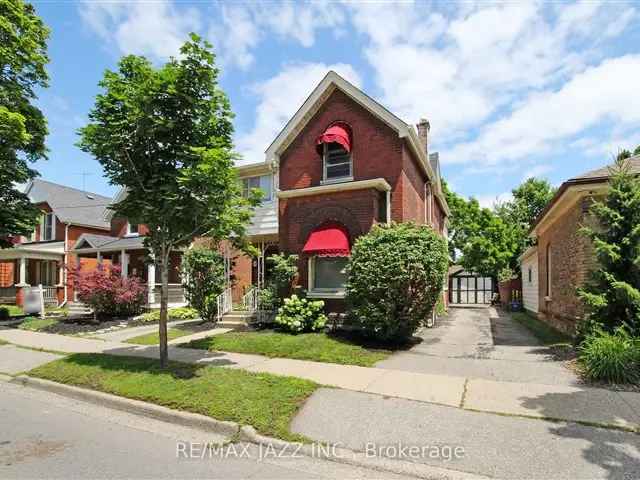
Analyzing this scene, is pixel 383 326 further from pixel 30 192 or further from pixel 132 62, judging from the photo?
pixel 30 192

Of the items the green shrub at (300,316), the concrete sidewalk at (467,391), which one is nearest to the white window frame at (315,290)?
the green shrub at (300,316)

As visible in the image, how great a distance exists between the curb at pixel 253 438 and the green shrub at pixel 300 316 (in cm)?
564

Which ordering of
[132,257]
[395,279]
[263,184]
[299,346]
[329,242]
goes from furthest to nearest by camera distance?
[132,257] < [263,184] < [329,242] < [299,346] < [395,279]

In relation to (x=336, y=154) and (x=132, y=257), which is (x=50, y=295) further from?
(x=336, y=154)

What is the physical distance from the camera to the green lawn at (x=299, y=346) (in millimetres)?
9109

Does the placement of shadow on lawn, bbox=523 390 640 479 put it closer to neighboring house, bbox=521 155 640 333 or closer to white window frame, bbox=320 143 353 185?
neighboring house, bbox=521 155 640 333

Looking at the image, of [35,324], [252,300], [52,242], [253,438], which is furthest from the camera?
[52,242]

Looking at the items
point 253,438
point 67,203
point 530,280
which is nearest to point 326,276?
point 253,438

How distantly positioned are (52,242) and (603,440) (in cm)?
3015

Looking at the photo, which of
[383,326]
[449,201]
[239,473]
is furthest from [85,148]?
[449,201]

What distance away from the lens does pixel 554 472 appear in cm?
412

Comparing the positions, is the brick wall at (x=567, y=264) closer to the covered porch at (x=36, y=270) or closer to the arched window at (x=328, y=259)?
the arched window at (x=328, y=259)

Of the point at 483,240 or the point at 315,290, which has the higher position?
the point at 483,240

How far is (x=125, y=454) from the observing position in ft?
15.8
